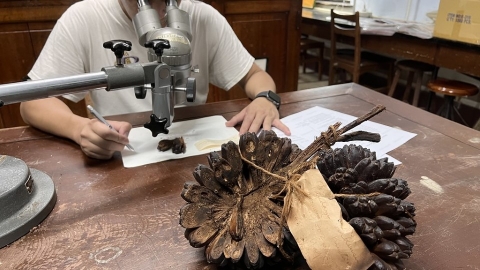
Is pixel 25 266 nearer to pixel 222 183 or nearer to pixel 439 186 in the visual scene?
pixel 222 183

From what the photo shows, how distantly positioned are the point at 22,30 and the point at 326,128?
1.88m

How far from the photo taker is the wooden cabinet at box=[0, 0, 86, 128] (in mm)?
2031

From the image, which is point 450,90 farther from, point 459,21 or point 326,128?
point 326,128

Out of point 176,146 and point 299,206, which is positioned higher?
point 299,206

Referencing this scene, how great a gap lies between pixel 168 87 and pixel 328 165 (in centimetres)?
45

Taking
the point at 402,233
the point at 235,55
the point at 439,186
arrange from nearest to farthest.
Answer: the point at 402,233 < the point at 439,186 < the point at 235,55

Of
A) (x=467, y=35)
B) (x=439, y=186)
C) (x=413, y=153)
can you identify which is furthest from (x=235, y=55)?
(x=467, y=35)

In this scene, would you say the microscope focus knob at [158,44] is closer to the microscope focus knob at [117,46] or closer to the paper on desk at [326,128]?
the microscope focus knob at [117,46]

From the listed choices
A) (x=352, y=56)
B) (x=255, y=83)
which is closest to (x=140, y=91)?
(x=255, y=83)

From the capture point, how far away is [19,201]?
2.25ft

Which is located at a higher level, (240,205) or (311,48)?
(240,205)

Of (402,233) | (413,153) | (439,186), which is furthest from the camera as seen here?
(413,153)

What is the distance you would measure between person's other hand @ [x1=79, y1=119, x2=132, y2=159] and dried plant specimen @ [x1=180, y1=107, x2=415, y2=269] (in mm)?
404

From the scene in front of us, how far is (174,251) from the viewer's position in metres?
0.62
